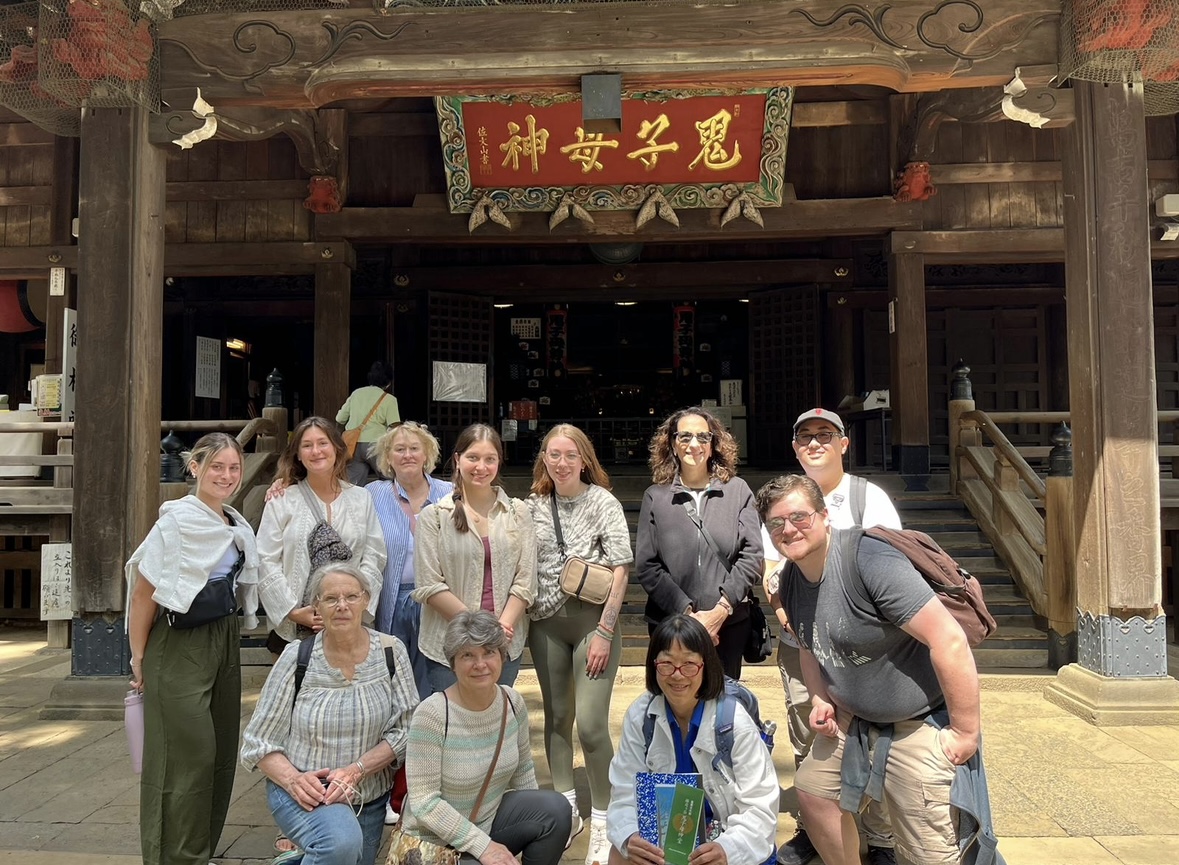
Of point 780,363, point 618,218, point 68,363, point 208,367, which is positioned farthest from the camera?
point 208,367

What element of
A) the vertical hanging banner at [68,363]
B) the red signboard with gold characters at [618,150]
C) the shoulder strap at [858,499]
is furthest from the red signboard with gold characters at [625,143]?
the shoulder strap at [858,499]

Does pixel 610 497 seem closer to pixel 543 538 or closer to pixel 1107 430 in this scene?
pixel 543 538

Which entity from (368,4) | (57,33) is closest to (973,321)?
(368,4)

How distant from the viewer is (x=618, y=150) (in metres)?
7.64

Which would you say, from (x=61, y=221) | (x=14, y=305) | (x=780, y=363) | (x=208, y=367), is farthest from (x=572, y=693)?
(x=208, y=367)

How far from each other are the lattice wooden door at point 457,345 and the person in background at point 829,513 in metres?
7.03

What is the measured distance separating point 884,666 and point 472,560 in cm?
157

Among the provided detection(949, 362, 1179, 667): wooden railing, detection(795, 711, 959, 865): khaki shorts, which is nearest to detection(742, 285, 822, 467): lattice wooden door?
detection(949, 362, 1179, 667): wooden railing

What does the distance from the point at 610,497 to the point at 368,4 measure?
3891mm

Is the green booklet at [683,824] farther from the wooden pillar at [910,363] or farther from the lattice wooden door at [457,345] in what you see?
the lattice wooden door at [457,345]

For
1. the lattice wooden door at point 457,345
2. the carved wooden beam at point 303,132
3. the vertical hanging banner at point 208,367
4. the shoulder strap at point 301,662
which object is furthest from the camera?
the vertical hanging banner at point 208,367

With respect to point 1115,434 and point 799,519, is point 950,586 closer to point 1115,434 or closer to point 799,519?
point 799,519

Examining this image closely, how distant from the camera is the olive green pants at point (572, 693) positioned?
10.5 ft

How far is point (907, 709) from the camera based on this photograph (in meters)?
2.44
